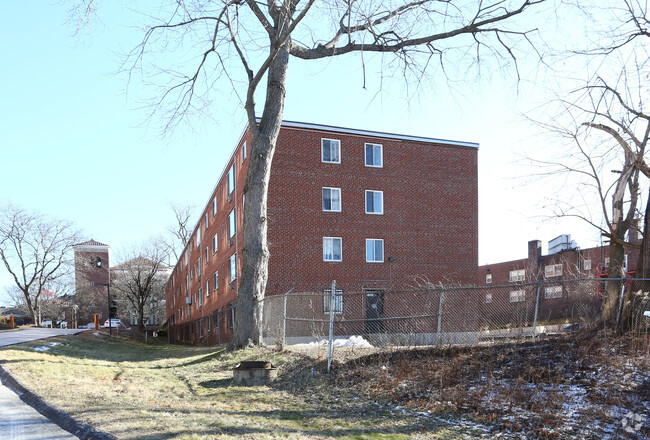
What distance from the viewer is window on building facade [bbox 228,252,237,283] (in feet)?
97.8

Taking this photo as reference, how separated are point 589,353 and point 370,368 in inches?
164

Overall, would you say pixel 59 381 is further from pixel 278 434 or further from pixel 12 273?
pixel 12 273

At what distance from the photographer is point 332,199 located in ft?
92.6

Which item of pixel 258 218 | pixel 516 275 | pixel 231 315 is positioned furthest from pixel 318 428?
pixel 516 275

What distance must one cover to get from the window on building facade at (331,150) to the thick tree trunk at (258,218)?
1220 cm

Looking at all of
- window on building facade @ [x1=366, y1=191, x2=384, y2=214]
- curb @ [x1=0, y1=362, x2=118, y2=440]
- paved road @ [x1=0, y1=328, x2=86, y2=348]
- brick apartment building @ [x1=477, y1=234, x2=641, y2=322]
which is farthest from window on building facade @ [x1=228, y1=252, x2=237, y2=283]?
curb @ [x1=0, y1=362, x2=118, y2=440]

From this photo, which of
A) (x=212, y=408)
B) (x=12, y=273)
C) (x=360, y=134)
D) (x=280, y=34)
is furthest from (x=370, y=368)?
(x=12, y=273)

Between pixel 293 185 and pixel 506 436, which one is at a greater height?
pixel 293 185

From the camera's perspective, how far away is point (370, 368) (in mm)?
10820

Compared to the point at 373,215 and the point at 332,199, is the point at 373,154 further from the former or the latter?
the point at 332,199

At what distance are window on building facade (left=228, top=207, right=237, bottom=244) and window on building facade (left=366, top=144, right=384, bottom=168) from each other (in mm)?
8133

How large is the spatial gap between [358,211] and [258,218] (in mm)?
13655

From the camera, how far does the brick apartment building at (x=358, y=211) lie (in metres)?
27.1

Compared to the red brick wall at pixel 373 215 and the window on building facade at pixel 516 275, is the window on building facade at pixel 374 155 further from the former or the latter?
the window on building facade at pixel 516 275
